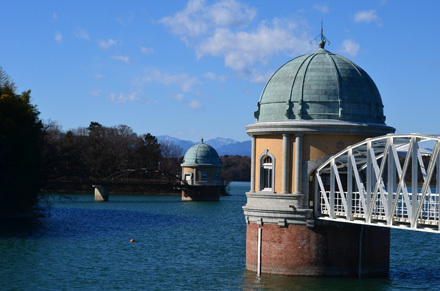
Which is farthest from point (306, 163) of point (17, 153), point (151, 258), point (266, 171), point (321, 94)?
point (17, 153)

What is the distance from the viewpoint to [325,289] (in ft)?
97.2

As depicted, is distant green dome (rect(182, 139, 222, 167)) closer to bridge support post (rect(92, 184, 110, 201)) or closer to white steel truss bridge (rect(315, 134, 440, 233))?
bridge support post (rect(92, 184, 110, 201))

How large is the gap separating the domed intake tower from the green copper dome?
1.8 inches

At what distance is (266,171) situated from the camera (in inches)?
1332

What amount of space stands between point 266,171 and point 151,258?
10633mm

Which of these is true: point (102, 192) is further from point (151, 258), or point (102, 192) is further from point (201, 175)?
point (151, 258)

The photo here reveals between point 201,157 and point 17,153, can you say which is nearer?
point 17,153

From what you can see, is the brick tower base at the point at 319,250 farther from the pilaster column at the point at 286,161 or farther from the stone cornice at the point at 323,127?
the stone cornice at the point at 323,127

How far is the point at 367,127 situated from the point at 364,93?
1.90 meters

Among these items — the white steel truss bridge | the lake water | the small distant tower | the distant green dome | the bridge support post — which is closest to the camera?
the white steel truss bridge

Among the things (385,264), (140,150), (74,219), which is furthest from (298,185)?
(140,150)

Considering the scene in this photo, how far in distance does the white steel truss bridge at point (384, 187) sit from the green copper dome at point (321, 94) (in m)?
2.00

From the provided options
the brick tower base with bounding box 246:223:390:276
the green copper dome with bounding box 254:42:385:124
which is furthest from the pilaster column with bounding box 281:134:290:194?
the brick tower base with bounding box 246:223:390:276

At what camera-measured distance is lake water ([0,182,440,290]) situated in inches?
1241
